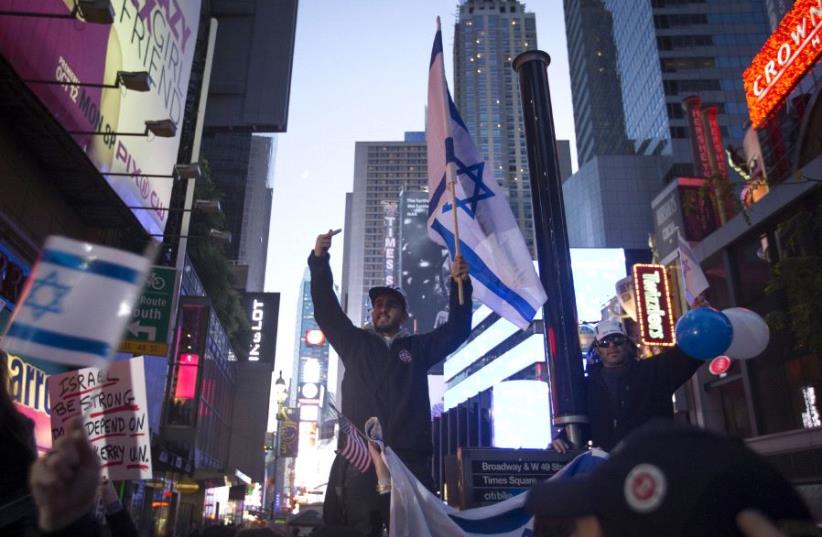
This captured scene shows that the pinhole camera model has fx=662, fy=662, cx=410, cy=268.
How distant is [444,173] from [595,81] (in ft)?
423

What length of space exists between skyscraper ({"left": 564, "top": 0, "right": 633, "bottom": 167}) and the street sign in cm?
10918

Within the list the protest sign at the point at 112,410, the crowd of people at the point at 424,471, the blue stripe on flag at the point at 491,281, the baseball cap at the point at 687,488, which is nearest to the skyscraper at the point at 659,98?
the blue stripe on flag at the point at 491,281

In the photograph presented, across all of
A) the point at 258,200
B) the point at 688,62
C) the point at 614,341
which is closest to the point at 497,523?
the point at 614,341

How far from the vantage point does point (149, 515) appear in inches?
885

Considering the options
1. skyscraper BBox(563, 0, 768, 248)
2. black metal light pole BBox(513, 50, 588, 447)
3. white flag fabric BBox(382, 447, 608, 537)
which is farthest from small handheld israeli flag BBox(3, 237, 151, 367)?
skyscraper BBox(563, 0, 768, 248)

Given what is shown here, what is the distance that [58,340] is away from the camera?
2.12 metres

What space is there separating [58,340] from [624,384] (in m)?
4.58

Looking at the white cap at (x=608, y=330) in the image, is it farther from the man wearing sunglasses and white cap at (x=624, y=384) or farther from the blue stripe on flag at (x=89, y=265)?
the blue stripe on flag at (x=89, y=265)

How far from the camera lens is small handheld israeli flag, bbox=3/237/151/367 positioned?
211 centimetres

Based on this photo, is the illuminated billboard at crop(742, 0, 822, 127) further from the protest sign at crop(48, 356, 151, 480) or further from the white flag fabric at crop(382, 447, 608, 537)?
the protest sign at crop(48, 356, 151, 480)

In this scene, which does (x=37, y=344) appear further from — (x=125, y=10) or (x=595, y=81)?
(x=595, y=81)

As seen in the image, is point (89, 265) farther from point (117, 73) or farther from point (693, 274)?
point (693, 274)

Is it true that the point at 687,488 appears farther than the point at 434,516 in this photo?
No

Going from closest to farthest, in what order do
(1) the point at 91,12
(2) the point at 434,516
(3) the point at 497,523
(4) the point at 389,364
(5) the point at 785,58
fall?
(2) the point at 434,516 → (3) the point at 497,523 → (4) the point at 389,364 → (1) the point at 91,12 → (5) the point at 785,58
